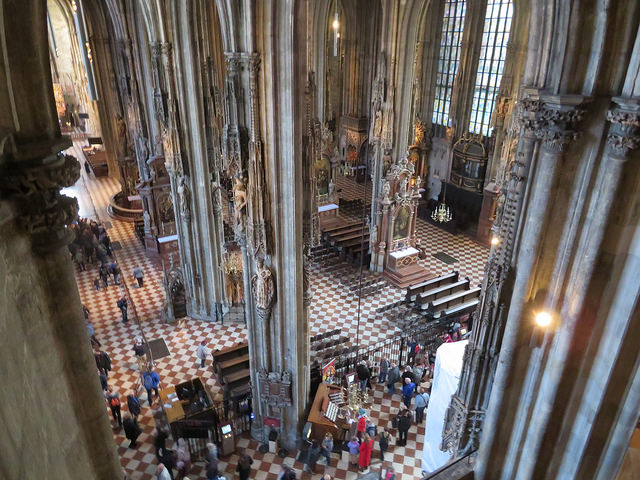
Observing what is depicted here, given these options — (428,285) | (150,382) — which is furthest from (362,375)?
(428,285)

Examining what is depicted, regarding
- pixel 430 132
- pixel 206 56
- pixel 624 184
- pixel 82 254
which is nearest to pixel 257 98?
pixel 624 184

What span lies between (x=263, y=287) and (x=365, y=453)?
4.34 metres

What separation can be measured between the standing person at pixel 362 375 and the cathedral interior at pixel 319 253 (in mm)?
87

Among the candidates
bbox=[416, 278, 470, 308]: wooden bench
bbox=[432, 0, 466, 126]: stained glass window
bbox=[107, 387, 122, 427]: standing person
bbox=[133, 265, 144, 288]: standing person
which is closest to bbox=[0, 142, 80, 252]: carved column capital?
bbox=[107, 387, 122, 427]: standing person

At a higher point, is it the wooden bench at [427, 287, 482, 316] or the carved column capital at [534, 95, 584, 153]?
the carved column capital at [534, 95, 584, 153]

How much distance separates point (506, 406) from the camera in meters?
6.00

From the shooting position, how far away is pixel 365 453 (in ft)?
33.2

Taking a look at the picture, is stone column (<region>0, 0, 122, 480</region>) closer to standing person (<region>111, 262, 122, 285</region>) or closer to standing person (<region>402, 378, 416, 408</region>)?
standing person (<region>402, 378, 416, 408</region>)

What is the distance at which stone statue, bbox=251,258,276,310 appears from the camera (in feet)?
30.3

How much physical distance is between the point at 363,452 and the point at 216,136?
942 cm

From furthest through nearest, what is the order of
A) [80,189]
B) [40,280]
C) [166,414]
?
[80,189] → [166,414] → [40,280]

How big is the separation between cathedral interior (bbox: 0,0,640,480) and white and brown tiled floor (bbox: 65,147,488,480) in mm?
81

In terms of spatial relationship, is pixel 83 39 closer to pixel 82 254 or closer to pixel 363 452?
pixel 363 452

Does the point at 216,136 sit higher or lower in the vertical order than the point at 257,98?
lower
